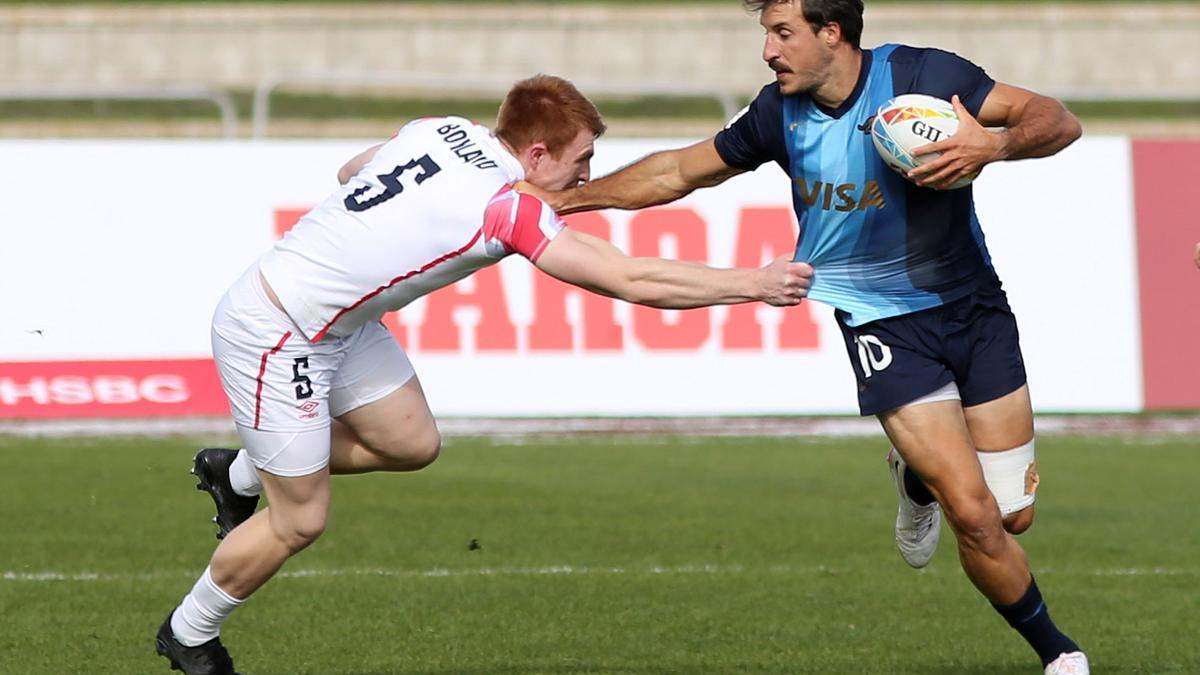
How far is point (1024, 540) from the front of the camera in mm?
10117

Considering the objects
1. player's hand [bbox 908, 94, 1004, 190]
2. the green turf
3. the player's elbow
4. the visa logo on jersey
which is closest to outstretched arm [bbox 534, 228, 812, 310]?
player's hand [bbox 908, 94, 1004, 190]

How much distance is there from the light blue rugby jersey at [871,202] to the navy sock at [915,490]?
0.72 meters

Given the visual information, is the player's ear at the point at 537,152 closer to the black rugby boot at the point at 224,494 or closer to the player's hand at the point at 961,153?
the player's hand at the point at 961,153

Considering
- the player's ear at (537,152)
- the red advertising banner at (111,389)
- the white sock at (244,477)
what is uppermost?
the player's ear at (537,152)

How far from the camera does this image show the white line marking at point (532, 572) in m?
8.81

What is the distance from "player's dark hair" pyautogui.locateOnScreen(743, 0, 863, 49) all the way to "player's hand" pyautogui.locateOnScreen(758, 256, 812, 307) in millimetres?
1317

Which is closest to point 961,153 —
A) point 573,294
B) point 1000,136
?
point 1000,136

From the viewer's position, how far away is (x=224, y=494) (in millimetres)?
7250

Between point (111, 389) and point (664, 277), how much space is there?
336 inches

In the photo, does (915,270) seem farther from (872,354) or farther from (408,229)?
(408,229)

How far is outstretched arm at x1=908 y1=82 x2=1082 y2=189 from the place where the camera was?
20.7ft

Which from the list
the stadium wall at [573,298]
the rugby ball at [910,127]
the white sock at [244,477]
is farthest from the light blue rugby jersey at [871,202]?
the stadium wall at [573,298]

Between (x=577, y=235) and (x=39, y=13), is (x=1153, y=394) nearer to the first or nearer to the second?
(x=577, y=235)

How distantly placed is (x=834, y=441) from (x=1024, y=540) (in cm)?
385
